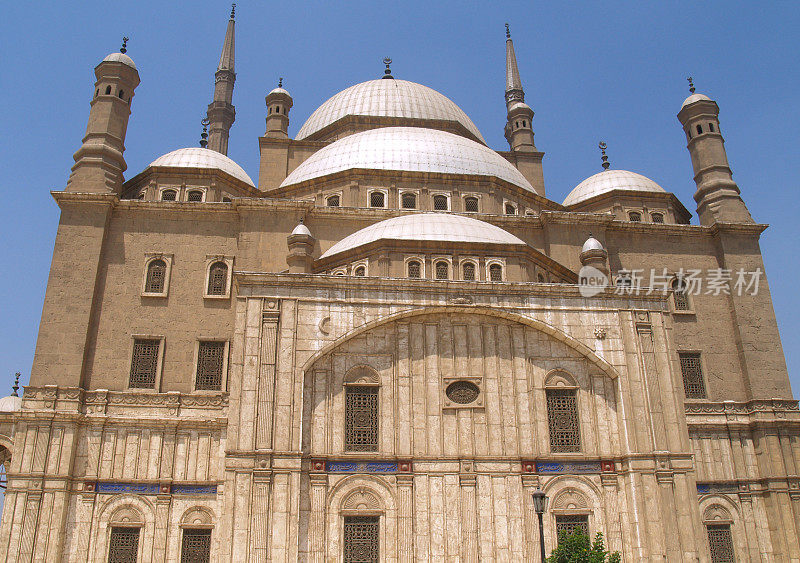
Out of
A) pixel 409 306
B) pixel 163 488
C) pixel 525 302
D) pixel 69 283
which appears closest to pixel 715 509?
pixel 525 302

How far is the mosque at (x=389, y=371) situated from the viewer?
13117mm

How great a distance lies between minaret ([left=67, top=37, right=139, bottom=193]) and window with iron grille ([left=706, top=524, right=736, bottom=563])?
18.6 meters

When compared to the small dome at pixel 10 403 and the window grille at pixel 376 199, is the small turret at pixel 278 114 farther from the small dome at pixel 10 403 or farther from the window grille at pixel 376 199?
the small dome at pixel 10 403

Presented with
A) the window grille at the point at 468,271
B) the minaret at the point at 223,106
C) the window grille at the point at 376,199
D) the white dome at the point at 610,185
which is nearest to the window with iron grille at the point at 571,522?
the window grille at the point at 468,271

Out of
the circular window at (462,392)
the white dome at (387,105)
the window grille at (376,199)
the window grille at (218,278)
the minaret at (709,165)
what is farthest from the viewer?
the white dome at (387,105)

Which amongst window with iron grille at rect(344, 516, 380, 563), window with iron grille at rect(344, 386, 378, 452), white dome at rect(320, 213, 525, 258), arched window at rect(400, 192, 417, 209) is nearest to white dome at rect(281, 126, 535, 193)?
arched window at rect(400, 192, 417, 209)

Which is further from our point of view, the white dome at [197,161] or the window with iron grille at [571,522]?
the white dome at [197,161]

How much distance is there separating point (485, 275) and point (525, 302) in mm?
2443

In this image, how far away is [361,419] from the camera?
1359cm

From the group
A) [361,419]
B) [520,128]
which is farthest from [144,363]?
[520,128]

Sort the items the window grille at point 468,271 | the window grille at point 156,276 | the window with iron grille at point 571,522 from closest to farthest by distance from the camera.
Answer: the window with iron grille at point 571,522 → the window grille at point 468,271 → the window grille at point 156,276

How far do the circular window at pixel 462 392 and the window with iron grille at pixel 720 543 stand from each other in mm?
8413

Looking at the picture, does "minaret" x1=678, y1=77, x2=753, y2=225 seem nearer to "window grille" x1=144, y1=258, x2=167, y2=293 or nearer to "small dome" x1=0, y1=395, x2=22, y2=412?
"window grille" x1=144, y1=258, x2=167, y2=293

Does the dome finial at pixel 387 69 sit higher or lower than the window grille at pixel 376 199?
higher
